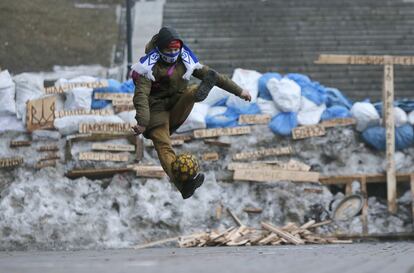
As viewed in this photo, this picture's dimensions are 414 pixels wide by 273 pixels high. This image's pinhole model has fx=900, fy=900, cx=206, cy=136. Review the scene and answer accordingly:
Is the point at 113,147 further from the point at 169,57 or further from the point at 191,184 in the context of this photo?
the point at 169,57

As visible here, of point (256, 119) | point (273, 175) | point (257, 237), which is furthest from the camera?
point (256, 119)

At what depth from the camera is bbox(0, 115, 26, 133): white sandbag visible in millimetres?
14891

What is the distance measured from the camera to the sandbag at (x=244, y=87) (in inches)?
595

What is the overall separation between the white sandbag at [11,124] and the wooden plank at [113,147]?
133 centimetres

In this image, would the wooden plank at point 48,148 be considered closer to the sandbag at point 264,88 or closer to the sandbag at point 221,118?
the sandbag at point 221,118

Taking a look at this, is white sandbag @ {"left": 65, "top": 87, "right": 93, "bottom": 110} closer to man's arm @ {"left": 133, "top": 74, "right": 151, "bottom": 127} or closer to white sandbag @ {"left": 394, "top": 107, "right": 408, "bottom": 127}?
white sandbag @ {"left": 394, "top": 107, "right": 408, "bottom": 127}

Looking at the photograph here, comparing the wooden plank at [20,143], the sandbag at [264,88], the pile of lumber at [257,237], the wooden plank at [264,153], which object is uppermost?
the sandbag at [264,88]

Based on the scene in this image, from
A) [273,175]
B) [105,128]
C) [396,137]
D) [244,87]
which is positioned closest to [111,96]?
[105,128]

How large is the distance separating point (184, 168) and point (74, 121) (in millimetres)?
6553

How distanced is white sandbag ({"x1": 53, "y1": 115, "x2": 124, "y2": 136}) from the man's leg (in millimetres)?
5865

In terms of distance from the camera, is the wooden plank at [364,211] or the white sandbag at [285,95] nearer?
the wooden plank at [364,211]

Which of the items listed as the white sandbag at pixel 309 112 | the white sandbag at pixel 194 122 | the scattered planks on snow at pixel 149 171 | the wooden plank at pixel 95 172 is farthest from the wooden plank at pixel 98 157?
the white sandbag at pixel 309 112

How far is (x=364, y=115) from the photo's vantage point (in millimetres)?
15062

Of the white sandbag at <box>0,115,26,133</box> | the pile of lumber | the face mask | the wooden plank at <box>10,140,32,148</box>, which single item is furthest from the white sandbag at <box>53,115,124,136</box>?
the face mask
